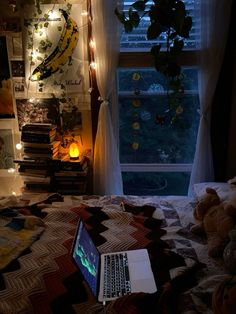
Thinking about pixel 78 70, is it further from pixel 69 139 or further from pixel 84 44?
pixel 69 139

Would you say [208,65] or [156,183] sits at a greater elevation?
[208,65]

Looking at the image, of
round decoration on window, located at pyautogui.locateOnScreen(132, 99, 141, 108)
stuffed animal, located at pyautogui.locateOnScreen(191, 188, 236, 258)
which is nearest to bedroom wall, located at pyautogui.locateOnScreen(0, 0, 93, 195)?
round decoration on window, located at pyautogui.locateOnScreen(132, 99, 141, 108)

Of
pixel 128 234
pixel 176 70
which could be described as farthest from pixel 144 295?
pixel 176 70

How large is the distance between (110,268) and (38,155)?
145 cm

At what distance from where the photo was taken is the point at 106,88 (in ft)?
8.59

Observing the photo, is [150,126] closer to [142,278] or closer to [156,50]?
[156,50]

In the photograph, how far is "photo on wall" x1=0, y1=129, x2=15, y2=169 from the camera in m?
2.88

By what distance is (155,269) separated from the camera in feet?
4.61

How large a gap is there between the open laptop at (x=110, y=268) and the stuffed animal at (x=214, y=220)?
0.34 metres

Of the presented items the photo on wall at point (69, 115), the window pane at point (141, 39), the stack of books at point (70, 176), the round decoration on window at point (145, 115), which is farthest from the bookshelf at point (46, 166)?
the window pane at point (141, 39)

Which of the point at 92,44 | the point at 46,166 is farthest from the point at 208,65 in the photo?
the point at 46,166

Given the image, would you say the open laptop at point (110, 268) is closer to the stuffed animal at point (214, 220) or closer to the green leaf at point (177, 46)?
the stuffed animal at point (214, 220)

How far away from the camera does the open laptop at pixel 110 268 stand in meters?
1.24

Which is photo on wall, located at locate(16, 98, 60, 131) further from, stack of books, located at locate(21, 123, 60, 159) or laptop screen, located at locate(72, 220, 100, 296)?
laptop screen, located at locate(72, 220, 100, 296)
